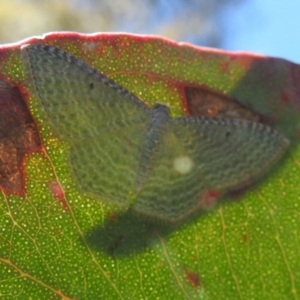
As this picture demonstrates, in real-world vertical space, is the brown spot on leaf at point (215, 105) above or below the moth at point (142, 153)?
above

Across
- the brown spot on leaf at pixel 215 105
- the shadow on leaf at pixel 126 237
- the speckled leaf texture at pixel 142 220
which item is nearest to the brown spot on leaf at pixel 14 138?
the speckled leaf texture at pixel 142 220

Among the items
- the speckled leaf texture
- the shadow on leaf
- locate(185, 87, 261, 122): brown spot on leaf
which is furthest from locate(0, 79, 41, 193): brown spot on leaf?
locate(185, 87, 261, 122): brown spot on leaf

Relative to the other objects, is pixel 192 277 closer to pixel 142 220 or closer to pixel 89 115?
pixel 142 220

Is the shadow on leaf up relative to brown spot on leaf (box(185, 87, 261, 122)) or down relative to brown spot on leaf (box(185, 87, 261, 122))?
down

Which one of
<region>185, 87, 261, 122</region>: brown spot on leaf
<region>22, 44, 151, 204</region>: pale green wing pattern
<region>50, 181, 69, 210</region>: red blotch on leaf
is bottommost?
<region>50, 181, 69, 210</region>: red blotch on leaf

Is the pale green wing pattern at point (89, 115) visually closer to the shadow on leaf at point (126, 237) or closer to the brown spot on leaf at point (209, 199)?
the shadow on leaf at point (126, 237)

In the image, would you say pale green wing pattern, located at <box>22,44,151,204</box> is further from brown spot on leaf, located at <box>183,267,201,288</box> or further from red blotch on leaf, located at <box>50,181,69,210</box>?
brown spot on leaf, located at <box>183,267,201,288</box>

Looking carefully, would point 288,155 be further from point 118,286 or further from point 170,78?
point 118,286
